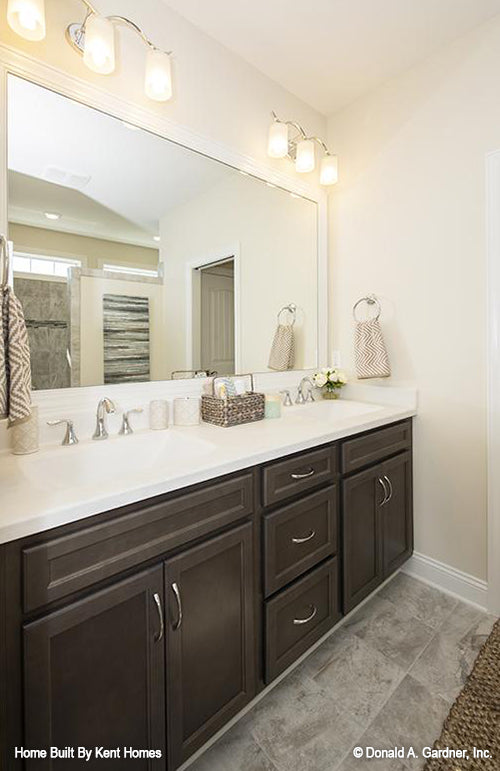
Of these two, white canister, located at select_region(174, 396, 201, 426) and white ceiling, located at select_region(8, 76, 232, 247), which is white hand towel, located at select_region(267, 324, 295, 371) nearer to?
white canister, located at select_region(174, 396, 201, 426)

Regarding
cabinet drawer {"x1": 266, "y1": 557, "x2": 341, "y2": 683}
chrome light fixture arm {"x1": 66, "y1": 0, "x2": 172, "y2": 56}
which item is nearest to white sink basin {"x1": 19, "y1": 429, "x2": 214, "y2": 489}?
cabinet drawer {"x1": 266, "y1": 557, "x2": 341, "y2": 683}

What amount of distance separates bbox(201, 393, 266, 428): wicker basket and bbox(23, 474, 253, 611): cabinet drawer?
0.46 metres

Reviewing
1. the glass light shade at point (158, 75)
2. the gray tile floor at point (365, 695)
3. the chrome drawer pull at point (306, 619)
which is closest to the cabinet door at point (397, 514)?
the gray tile floor at point (365, 695)

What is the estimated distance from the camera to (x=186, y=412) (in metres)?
1.61

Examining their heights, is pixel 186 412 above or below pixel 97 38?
below

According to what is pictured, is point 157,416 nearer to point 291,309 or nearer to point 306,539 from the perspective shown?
point 306,539

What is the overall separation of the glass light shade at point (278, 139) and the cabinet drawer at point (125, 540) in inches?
65.5

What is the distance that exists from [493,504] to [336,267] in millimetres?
1543

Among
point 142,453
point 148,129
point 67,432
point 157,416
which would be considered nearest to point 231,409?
point 157,416

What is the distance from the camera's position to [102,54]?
1.31 metres

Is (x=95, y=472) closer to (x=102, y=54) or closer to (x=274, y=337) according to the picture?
(x=274, y=337)

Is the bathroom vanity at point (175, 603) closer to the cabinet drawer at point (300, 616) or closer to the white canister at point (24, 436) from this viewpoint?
the cabinet drawer at point (300, 616)

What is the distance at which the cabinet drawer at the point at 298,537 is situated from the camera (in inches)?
49.6

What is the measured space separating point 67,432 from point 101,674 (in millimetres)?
754
